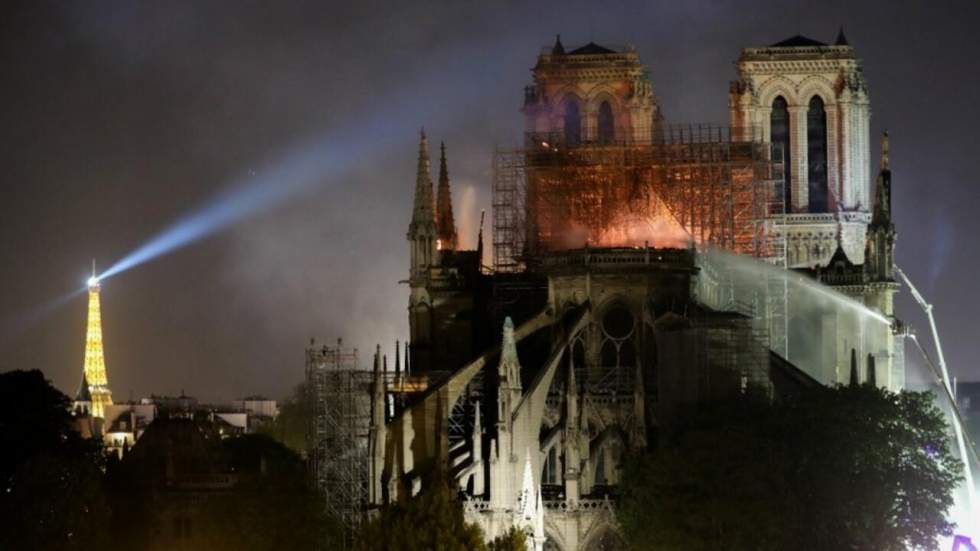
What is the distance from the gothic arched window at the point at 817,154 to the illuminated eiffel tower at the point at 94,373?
74.7m

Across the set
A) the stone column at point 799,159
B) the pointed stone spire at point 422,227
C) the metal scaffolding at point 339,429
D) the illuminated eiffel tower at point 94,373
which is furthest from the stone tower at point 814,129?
the illuminated eiffel tower at point 94,373

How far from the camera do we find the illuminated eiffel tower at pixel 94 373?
18538cm

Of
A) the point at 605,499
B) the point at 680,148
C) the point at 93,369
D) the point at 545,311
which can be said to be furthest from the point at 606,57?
the point at 93,369

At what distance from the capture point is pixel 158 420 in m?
137

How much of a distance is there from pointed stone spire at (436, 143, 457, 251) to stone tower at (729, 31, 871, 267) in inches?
465

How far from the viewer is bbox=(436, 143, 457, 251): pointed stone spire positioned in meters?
112

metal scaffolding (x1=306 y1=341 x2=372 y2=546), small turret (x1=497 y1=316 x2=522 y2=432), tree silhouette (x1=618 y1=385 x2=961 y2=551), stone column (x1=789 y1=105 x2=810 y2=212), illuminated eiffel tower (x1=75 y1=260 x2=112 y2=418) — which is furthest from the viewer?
illuminated eiffel tower (x1=75 y1=260 x2=112 y2=418)

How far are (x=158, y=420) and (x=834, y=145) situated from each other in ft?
127

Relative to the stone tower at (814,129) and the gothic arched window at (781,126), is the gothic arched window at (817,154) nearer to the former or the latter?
the stone tower at (814,129)

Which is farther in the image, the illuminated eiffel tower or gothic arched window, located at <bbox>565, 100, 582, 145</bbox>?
the illuminated eiffel tower

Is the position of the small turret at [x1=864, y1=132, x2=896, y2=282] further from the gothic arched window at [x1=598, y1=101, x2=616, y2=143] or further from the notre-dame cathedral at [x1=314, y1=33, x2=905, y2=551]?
the gothic arched window at [x1=598, y1=101, x2=616, y2=143]

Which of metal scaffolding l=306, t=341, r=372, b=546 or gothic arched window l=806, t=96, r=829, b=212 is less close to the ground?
gothic arched window l=806, t=96, r=829, b=212

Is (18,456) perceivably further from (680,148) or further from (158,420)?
(158,420)

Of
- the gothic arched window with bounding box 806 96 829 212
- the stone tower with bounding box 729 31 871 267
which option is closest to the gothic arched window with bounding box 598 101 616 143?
the stone tower with bounding box 729 31 871 267
